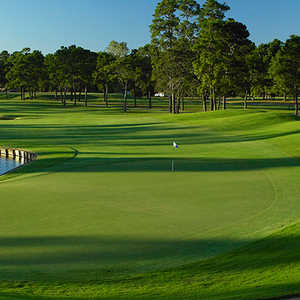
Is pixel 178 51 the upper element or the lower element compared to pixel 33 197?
upper

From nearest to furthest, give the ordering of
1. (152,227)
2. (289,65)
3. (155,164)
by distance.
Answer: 1. (152,227)
2. (155,164)
3. (289,65)

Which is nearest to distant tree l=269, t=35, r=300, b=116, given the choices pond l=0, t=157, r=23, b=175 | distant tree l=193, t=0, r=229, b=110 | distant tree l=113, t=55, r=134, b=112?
distant tree l=193, t=0, r=229, b=110

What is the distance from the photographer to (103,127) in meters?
46.7

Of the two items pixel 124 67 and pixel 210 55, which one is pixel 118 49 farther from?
pixel 210 55

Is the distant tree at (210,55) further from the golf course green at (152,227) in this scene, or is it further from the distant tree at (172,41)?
the golf course green at (152,227)

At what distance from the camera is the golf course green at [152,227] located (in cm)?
812

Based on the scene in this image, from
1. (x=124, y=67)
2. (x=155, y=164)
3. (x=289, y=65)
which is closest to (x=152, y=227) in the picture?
(x=155, y=164)

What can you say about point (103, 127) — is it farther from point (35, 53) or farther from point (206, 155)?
point (35, 53)

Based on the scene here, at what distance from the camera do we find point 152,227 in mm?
11727

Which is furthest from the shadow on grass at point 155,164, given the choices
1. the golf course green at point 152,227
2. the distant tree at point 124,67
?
the distant tree at point 124,67

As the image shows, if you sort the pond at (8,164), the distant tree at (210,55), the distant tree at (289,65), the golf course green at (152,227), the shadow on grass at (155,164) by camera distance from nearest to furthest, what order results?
1. the golf course green at (152,227)
2. the shadow on grass at (155,164)
3. the pond at (8,164)
4. the distant tree at (210,55)
5. the distant tree at (289,65)

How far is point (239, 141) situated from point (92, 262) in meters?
24.1

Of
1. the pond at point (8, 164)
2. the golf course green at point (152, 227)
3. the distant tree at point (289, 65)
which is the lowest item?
the pond at point (8, 164)

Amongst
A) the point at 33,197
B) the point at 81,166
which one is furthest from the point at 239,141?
the point at 33,197
